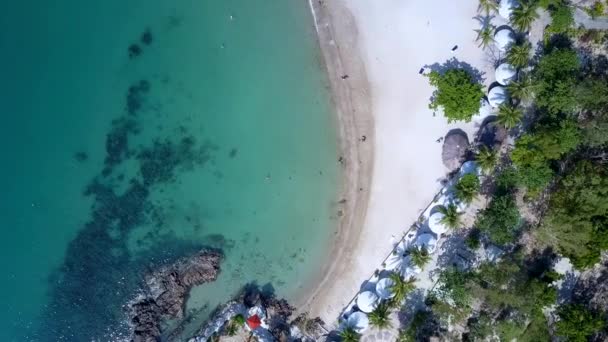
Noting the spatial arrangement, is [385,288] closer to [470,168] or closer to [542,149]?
[470,168]

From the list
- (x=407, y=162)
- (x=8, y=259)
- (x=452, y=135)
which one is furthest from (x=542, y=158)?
(x=8, y=259)

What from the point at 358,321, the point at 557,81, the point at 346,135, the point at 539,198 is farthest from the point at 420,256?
the point at 557,81

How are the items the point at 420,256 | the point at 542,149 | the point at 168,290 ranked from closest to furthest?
the point at 542,149 → the point at 420,256 → the point at 168,290

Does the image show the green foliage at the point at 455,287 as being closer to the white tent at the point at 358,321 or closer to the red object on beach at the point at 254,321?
the white tent at the point at 358,321

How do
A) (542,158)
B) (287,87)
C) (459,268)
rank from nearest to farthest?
1. (542,158)
2. (459,268)
3. (287,87)

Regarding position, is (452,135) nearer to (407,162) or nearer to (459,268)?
(407,162)

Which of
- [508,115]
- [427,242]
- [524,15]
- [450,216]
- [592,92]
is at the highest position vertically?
[524,15]
